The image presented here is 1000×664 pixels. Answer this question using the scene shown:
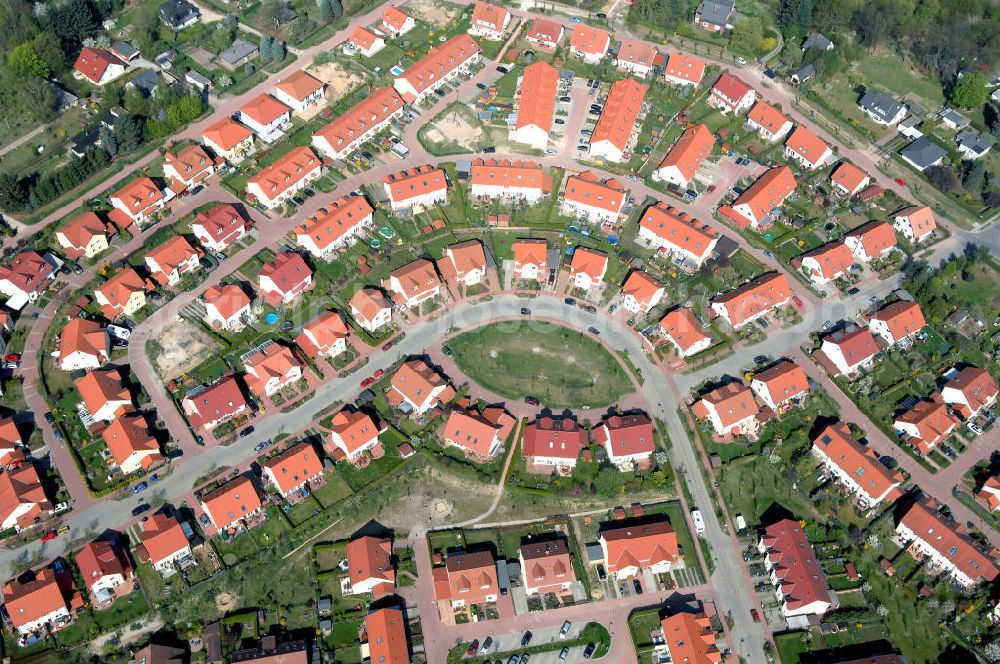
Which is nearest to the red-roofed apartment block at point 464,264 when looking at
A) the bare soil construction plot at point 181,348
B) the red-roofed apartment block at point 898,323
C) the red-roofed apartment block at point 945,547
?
the bare soil construction plot at point 181,348

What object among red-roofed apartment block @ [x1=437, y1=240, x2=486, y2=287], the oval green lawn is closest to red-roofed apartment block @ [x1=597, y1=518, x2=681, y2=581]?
the oval green lawn

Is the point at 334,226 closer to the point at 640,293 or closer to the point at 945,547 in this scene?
the point at 640,293

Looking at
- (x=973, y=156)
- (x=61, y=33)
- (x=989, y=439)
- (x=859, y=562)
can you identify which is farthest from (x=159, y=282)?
(x=973, y=156)

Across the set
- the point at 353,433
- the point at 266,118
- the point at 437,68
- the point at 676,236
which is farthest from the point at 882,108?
the point at 353,433

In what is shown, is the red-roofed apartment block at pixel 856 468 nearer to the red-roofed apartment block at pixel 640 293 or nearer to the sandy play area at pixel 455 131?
the red-roofed apartment block at pixel 640 293

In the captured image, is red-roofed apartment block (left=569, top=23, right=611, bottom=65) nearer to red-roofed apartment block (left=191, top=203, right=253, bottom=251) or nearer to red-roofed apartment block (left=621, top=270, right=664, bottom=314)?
red-roofed apartment block (left=621, top=270, right=664, bottom=314)
